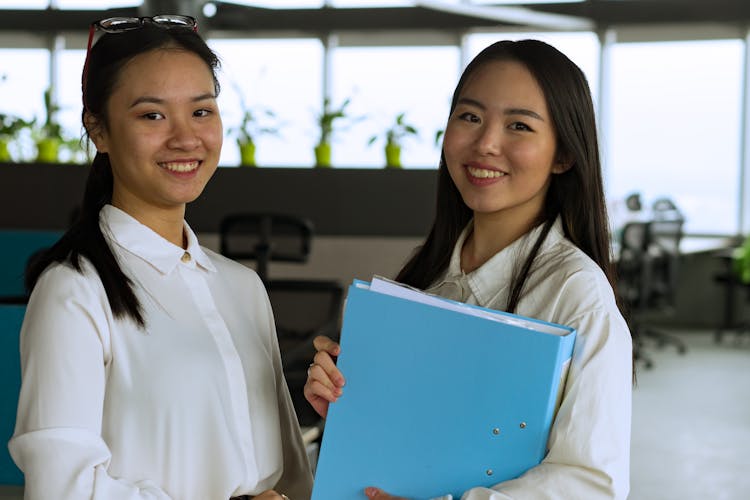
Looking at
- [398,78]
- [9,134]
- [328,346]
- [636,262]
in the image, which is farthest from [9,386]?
[398,78]

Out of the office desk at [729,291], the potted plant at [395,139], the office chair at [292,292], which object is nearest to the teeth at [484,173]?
the office chair at [292,292]

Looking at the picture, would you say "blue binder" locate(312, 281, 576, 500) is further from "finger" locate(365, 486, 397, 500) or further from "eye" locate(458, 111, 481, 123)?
"eye" locate(458, 111, 481, 123)

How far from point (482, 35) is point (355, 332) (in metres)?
9.06

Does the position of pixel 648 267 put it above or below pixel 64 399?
below

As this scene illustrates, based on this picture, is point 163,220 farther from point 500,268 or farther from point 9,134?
point 9,134

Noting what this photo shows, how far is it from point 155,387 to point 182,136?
1.13 feet

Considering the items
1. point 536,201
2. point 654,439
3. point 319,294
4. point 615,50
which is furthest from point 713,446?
point 615,50

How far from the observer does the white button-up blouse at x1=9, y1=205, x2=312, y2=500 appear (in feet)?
3.39

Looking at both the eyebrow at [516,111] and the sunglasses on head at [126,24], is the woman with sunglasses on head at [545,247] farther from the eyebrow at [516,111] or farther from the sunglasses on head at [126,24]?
the sunglasses on head at [126,24]

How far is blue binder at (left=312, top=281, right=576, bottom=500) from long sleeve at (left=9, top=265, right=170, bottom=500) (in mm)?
276

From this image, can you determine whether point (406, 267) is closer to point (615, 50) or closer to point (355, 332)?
point (355, 332)

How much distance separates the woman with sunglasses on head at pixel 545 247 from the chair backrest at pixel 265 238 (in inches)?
141

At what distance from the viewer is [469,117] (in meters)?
1.25

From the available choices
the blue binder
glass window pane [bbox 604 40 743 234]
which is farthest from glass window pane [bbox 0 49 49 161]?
the blue binder
